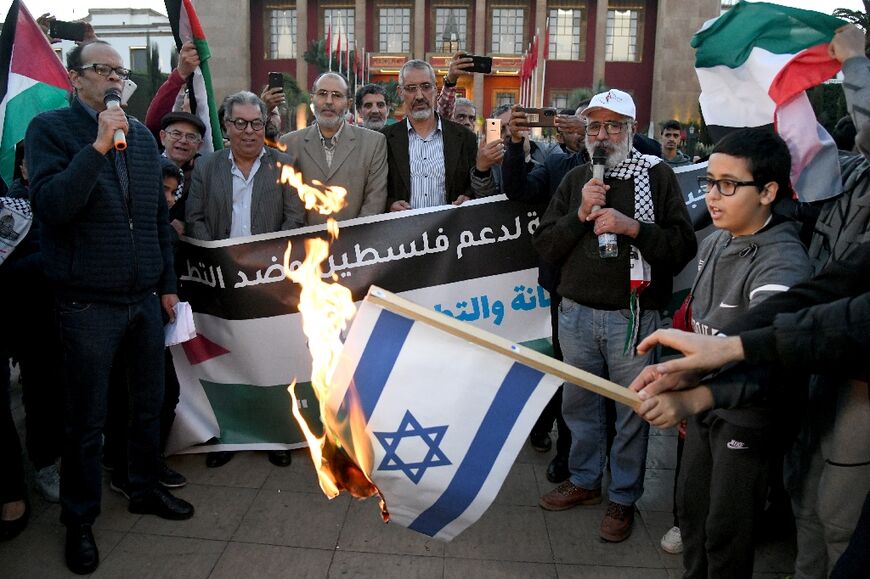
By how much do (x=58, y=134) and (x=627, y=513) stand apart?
133 inches

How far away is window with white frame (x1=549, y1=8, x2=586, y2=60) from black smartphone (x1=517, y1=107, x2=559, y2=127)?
132ft

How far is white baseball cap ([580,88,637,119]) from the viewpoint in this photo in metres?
3.46

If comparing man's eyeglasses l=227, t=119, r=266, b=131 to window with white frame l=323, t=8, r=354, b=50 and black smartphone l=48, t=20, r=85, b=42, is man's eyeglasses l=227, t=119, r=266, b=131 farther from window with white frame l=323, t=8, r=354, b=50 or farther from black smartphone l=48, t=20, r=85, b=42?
window with white frame l=323, t=8, r=354, b=50

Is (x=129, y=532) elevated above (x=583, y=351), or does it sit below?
below

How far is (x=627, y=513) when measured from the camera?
3555 mm

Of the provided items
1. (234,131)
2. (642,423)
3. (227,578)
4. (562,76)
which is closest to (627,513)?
(642,423)

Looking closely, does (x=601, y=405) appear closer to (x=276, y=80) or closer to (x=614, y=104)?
(x=614, y=104)

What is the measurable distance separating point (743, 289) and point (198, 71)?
3.94 meters

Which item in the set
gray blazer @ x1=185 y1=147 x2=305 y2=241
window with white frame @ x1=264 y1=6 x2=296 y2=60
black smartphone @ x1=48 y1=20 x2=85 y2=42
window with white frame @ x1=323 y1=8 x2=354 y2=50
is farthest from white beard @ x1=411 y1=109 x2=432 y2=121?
window with white frame @ x1=264 y1=6 x2=296 y2=60

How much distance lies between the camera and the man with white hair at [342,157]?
4469mm

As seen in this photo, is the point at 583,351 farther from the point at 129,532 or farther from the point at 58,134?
the point at 58,134

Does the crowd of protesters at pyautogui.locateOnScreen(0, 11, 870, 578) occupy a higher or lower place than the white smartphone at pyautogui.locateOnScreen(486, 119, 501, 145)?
lower

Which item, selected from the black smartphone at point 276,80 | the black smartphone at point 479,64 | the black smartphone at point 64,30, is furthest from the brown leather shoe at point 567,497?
the black smartphone at point 64,30

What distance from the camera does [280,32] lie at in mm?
43094
